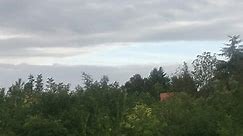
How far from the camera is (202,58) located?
6912 centimetres

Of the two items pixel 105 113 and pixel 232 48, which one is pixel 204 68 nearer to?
pixel 232 48

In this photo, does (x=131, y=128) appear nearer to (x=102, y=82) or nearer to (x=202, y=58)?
(x=102, y=82)

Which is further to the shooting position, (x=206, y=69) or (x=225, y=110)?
(x=206, y=69)

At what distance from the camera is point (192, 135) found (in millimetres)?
28516

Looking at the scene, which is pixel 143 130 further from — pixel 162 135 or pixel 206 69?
pixel 206 69

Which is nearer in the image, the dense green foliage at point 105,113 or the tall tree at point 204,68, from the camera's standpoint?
the dense green foliage at point 105,113

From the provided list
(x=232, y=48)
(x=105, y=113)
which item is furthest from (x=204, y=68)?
(x=105, y=113)

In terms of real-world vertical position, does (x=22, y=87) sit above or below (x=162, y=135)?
above

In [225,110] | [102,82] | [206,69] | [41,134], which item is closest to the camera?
[41,134]

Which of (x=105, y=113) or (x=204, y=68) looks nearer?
(x=105, y=113)

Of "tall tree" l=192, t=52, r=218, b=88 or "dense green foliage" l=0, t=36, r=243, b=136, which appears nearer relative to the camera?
"dense green foliage" l=0, t=36, r=243, b=136

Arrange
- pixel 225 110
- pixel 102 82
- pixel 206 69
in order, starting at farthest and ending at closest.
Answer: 1. pixel 206 69
2. pixel 102 82
3. pixel 225 110

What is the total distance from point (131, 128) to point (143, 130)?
63 cm

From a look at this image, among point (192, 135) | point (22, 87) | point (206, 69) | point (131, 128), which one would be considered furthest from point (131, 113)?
point (206, 69)
